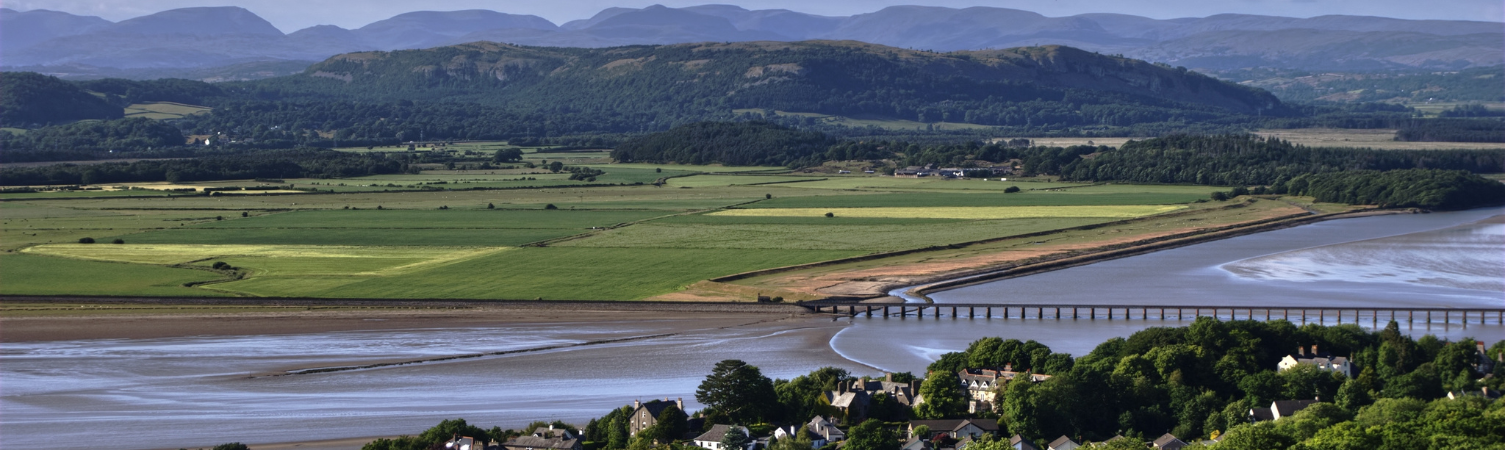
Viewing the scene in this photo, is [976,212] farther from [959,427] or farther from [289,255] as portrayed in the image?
[959,427]

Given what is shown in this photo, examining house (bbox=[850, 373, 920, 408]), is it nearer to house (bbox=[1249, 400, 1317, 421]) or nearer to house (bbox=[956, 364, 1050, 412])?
house (bbox=[956, 364, 1050, 412])

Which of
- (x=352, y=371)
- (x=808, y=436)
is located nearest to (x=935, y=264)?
(x=352, y=371)

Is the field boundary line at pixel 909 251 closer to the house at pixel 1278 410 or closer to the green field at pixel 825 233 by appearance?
the green field at pixel 825 233

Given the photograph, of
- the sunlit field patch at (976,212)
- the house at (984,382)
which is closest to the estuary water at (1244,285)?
the house at (984,382)

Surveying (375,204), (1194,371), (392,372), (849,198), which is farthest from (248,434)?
(849,198)

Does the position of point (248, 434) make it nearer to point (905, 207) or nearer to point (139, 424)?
point (139, 424)

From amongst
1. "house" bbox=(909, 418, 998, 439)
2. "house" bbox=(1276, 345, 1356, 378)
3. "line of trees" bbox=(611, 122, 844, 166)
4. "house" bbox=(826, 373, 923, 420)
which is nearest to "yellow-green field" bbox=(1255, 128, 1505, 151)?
"line of trees" bbox=(611, 122, 844, 166)
